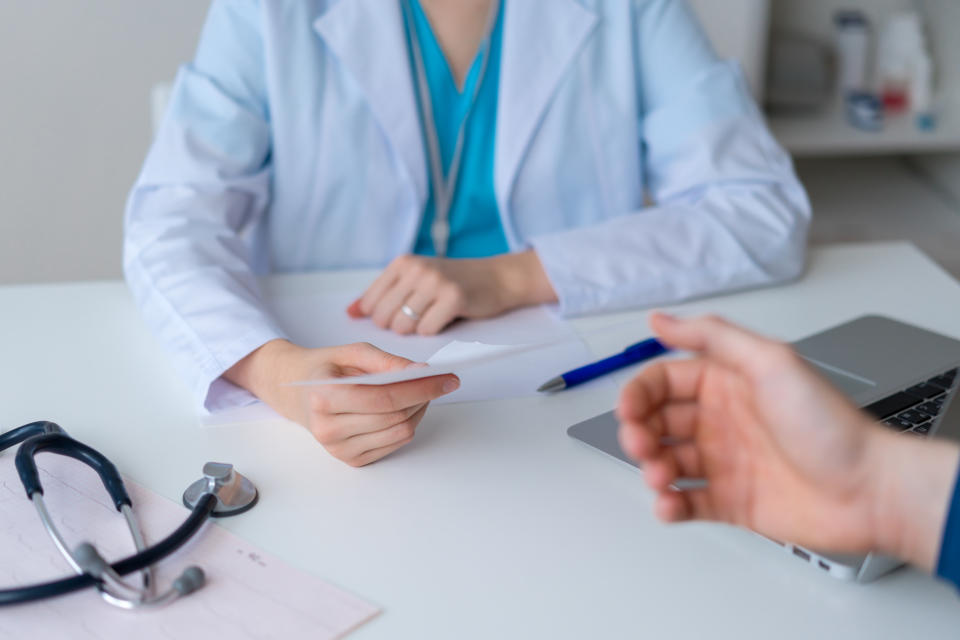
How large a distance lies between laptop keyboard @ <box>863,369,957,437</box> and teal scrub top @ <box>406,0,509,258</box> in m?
0.57

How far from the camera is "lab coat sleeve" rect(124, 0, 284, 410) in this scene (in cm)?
81

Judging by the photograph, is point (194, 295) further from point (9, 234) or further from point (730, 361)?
point (9, 234)

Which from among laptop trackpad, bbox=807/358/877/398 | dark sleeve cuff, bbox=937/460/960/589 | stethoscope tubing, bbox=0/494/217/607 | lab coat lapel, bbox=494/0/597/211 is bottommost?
stethoscope tubing, bbox=0/494/217/607

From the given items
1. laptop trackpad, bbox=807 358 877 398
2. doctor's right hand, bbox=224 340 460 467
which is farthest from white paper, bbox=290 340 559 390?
laptop trackpad, bbox=807 358 877 398

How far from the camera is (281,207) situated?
1.13 m

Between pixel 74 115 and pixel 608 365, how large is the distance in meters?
1.47

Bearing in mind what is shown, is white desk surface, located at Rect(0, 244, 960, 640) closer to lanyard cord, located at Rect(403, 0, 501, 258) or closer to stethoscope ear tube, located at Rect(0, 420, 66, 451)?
stethoscope ear tube, located at Rect(0, 420, 66, 451)

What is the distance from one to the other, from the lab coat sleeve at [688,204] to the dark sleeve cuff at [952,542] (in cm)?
49

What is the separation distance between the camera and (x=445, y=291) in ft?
2.86

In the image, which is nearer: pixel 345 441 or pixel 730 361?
pixel 730 361

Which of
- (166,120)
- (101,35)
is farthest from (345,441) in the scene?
(101,35)

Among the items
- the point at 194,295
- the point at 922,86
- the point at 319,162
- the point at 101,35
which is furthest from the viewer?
the point at 922,86

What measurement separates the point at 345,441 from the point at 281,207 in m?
0.54

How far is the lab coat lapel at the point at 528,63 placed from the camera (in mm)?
1137
